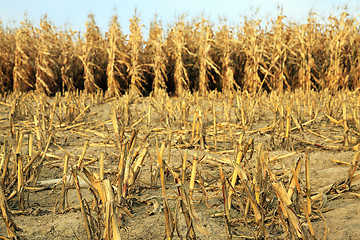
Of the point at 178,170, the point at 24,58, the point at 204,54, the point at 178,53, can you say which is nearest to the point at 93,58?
the point at 24,58

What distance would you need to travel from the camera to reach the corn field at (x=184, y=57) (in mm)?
5227

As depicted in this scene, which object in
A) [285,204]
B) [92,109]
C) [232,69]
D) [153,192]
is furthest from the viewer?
[232,69]

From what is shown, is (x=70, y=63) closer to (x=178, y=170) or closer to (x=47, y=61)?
(x=47, y=61)

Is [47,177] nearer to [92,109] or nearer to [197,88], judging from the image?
[92,109]

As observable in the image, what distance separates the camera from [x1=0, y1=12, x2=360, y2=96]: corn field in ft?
17.1

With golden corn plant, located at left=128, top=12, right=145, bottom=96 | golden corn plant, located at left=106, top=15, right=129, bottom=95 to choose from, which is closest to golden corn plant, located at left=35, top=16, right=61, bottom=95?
golden corn plant, located at left=106, top=15, right=129, bottom=95

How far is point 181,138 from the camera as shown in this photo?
261cm

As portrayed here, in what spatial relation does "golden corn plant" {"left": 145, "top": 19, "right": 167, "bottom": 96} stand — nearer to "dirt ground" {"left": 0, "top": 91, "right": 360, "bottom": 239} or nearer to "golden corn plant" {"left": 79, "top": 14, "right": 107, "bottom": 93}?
"golden corn plant" {"left": 79, "top": 14, "right": 107, "bottom": 93}

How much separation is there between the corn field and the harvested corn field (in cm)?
3

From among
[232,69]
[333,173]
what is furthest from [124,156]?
[232,69]

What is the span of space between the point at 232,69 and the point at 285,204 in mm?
4568

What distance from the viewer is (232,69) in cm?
543

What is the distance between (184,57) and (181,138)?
10.4 ft

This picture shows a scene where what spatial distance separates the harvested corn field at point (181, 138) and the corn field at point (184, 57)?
0.09ft
